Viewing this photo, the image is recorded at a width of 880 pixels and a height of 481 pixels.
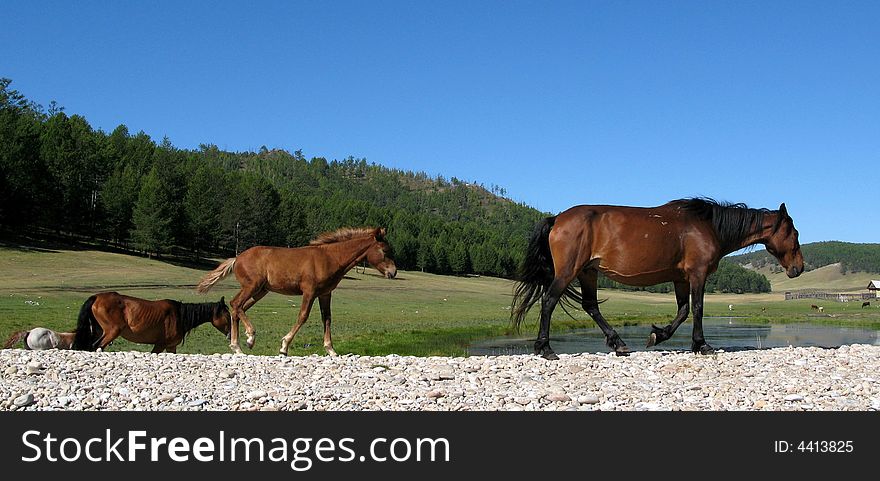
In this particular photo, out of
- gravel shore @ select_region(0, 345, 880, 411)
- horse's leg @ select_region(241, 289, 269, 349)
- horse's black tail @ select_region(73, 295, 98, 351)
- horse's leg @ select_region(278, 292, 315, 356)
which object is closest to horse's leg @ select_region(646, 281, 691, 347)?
gravel shore @ select_region(0, 345, 880, 411)

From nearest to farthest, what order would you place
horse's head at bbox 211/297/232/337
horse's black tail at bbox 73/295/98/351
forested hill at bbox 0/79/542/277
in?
horse's black tail at bbox 73/295/98/351, horse's head at bbox 211/297/232/337, forested hill at bbox 0/79/542/277

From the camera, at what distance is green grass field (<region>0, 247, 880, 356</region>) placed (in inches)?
949

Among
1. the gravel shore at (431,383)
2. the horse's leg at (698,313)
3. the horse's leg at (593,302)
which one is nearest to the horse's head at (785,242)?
the horse's leg at (698,313)

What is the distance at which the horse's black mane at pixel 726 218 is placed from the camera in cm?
1399

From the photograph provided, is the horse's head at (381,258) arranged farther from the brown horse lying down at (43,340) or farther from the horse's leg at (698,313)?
the brown horse lying down at (43,340)

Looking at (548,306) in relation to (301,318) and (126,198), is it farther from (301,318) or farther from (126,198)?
(126,198)

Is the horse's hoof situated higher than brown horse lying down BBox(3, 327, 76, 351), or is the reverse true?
the horse's hoof

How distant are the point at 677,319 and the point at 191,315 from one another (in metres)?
9.33

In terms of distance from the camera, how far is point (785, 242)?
14266 millimetres

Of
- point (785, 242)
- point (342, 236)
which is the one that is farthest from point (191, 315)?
point (785, 242)

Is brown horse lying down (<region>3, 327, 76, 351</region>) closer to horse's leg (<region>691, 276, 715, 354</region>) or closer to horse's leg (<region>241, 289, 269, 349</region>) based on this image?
horse's leg (<region>241, 289, 269, 349</region>)

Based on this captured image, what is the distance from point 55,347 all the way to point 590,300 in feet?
33.4

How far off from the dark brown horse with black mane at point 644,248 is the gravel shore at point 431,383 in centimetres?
112

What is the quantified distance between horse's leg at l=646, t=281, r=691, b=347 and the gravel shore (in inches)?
16.6
